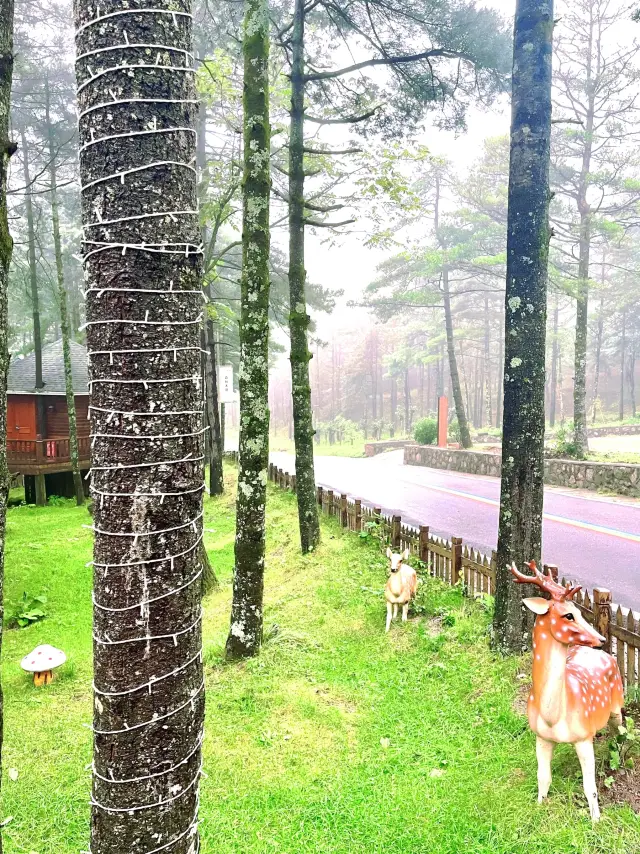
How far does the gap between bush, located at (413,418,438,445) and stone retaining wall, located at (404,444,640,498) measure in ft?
10.1

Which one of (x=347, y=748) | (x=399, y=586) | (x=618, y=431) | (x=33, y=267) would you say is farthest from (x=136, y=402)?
(x=618, y=431)

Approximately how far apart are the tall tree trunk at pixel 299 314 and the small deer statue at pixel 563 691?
6.00 metres

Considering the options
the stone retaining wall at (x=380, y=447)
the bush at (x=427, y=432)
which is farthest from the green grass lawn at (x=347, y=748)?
the stone retaining wall at (x=380, y=447)

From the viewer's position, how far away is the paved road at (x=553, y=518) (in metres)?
8.00

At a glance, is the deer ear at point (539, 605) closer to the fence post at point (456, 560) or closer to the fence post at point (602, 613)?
the fence post at point (602, 613)

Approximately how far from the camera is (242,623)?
593 cm

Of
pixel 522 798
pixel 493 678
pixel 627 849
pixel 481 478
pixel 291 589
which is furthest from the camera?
pixel 481 478

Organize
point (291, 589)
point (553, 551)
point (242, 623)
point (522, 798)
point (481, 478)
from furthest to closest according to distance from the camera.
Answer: point (481, 478) < point (553, 551) < point (291, 589) < point (242, 623) < point (522, 798)

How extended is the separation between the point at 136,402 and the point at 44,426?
2084 cm

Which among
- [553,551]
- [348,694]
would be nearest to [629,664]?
[348,694]

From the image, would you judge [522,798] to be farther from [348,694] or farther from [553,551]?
[553,551]

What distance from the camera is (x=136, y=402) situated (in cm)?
174

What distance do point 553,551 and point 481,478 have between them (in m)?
9.79

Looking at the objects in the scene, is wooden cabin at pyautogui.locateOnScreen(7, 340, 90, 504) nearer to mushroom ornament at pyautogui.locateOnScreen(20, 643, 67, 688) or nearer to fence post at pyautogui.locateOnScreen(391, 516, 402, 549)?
mushroom ornament at pyautogui.locateOnScreen(20, 643, 67, 688)
